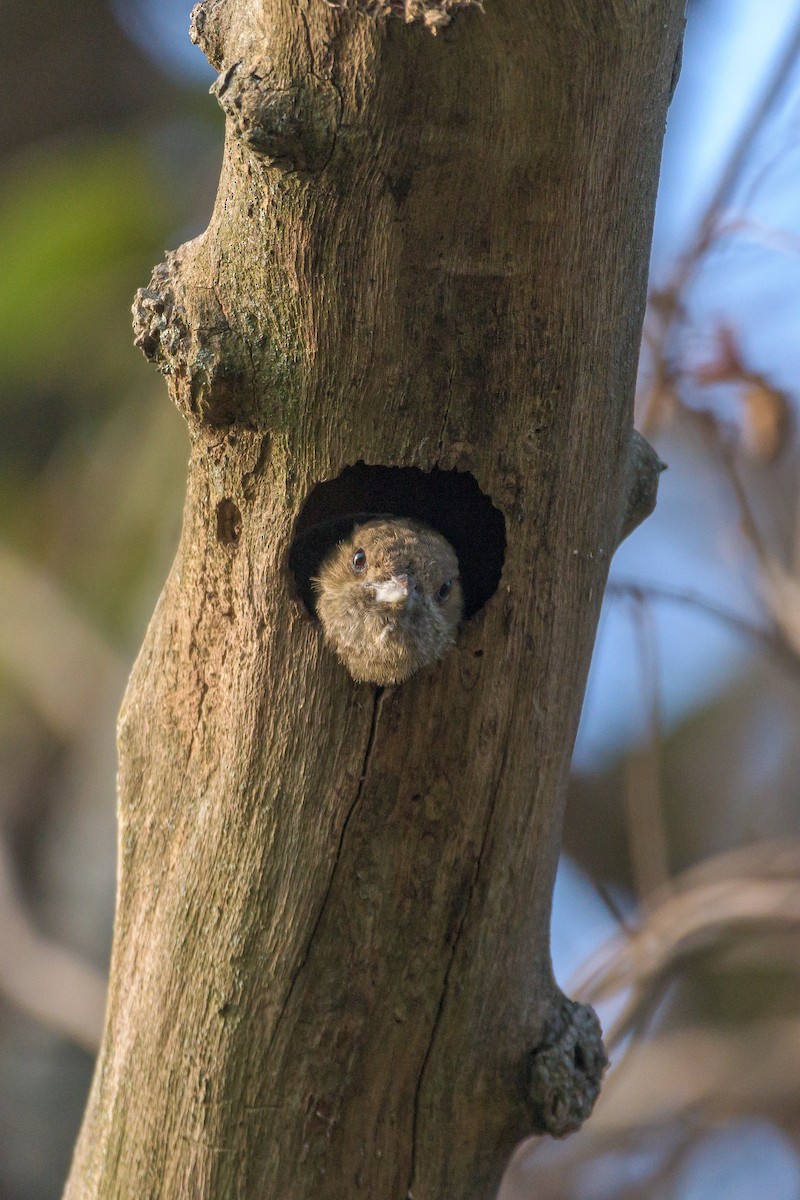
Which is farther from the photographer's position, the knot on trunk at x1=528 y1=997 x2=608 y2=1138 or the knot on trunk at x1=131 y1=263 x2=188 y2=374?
the knot on trunk at x1=528 y1=997 x2=608 y2=1138

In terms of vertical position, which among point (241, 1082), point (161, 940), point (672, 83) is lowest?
point (241, 1082)

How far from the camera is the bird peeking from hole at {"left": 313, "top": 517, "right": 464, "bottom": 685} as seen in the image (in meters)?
2.37

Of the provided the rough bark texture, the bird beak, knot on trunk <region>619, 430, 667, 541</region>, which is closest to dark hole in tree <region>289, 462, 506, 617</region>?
the bird beak

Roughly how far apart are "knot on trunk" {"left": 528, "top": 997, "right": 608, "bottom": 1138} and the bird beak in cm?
100

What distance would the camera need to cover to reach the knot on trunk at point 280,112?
1.94 metres

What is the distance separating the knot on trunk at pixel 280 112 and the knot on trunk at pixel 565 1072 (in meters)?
1.89

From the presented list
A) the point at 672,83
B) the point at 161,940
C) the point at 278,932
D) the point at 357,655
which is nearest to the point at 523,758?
the point at 357,655

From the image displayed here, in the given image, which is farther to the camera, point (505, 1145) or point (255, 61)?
point (505, 1145)

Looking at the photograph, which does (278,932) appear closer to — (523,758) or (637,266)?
(523,758)

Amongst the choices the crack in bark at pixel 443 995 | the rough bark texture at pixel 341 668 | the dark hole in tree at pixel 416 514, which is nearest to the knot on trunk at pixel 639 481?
the rough bark texture at pixel 341 668

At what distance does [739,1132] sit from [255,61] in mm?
6862

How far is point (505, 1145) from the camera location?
253 centimetres

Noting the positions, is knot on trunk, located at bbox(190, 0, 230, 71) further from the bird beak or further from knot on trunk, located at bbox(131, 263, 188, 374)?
the bird beak

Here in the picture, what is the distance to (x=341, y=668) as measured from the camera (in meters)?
2.35
